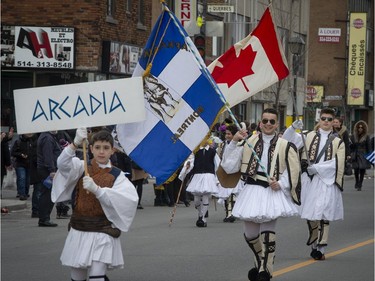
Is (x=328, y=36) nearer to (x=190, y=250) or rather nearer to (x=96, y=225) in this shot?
(x=190, y=250)

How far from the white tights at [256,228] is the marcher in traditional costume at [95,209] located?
2967 millimetres

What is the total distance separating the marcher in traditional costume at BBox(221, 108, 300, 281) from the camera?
11391mm

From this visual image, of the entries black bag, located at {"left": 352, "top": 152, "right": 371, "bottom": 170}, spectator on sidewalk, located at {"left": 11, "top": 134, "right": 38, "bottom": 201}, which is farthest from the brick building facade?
black bag, located at {"left": 352, "top": 152, "right": 371, "bottom": 170}

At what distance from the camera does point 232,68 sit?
13.4 metres

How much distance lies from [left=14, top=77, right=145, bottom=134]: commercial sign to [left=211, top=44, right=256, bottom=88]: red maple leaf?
4.44 metres

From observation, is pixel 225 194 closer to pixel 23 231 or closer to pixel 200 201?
pixel 200 201

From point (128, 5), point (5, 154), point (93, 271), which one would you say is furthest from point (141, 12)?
point (93, 271)

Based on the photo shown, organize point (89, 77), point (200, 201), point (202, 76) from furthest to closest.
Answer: point (89, 77)
point (200, 201)
point (202, 76)

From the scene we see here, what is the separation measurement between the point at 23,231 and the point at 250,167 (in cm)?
694

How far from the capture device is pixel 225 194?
19.8 m

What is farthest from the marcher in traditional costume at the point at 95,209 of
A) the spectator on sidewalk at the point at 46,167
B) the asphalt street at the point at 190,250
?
the spectator on sidewalk at the point at 46,167

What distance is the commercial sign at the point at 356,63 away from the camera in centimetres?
6406

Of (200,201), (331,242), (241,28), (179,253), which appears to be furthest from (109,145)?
(241,28)

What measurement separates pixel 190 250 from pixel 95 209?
6362mm
